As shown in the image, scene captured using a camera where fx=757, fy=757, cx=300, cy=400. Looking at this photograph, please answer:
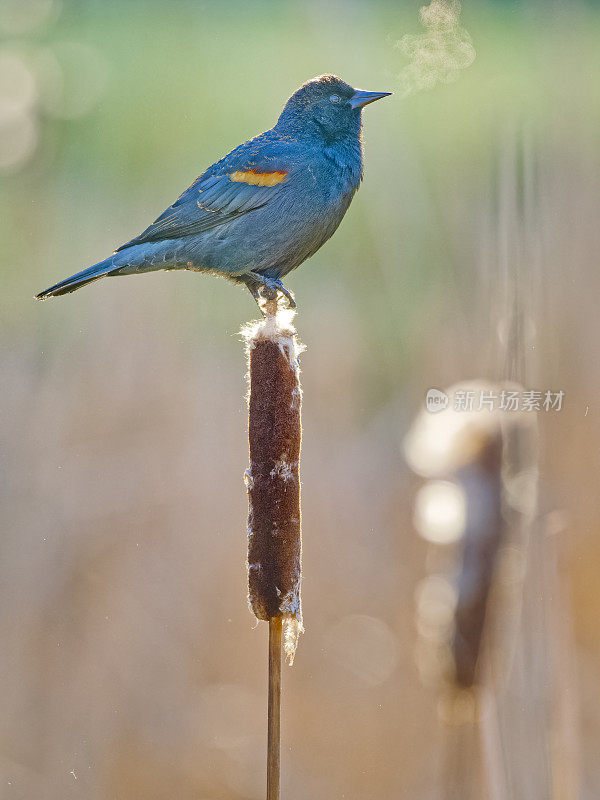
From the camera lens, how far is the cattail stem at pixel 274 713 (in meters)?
1.11

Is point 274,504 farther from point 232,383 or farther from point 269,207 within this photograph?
point 232,383

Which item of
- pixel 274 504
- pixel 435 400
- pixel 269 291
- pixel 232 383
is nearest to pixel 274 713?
pixel 274 504

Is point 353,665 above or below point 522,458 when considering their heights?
below

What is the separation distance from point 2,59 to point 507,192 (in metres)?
1.64

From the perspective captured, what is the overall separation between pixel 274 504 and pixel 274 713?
12.2 inches

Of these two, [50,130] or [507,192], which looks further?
[50,130]

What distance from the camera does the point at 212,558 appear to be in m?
2.37

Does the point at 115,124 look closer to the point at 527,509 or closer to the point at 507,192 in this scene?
the point at 507,192

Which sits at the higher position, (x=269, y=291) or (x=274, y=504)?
(x=269, y=291)

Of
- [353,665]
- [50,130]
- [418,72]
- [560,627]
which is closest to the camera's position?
[560,627]

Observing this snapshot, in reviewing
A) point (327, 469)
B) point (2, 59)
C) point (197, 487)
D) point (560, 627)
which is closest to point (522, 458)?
point (560, 627)

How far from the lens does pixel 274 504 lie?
43.4 inches

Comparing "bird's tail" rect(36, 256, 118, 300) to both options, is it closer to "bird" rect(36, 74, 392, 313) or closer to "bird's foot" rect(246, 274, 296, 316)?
"bird" rect(36, 74, 392, 313)

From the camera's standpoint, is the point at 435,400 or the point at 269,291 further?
the point at 435,400
